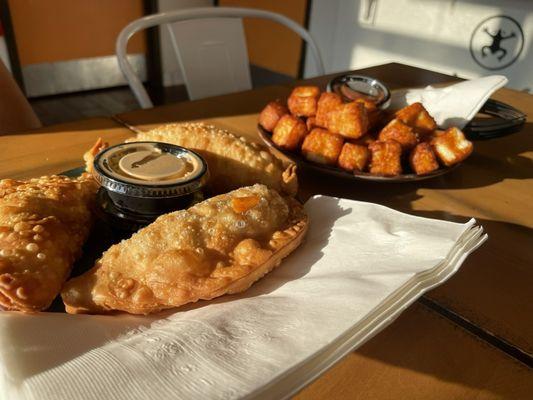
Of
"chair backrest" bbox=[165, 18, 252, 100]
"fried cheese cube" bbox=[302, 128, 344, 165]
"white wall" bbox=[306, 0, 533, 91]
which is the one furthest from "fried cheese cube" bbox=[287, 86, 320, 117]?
"white wall" bbox=[306, 0, 533, 91]

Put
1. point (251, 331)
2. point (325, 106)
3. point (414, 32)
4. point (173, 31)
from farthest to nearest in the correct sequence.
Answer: point (414, 32), point (173, 31), point (325, 106), point (251, 331)

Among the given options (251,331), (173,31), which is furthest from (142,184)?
(173,31)

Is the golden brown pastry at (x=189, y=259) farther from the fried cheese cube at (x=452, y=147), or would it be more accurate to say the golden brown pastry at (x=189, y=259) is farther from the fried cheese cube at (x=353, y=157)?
the fried cheese cube at (x=452, y=147)

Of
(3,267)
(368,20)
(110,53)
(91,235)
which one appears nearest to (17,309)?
(3,267)

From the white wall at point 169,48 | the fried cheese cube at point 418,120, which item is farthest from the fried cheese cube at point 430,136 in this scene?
the white wall at point 169,48

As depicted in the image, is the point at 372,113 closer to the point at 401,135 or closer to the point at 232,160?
the point at 401,135

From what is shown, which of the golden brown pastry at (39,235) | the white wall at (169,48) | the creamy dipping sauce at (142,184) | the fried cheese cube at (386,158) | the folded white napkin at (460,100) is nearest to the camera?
the golden brown pastry at (39,235)

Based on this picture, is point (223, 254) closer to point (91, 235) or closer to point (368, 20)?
point (91, 235)

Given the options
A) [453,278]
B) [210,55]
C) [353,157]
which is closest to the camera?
[453,278]
